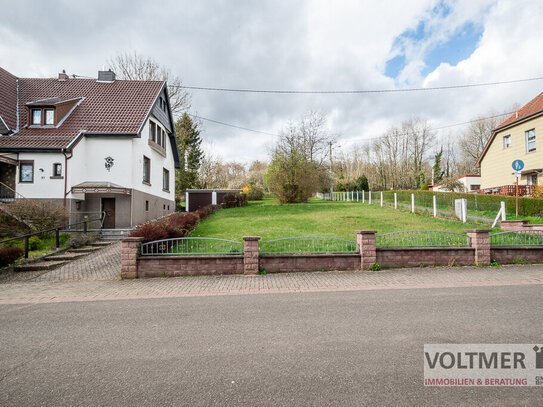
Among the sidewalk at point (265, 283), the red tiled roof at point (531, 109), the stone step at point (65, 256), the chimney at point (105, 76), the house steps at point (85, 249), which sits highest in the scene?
the chimney at point (105, 76)

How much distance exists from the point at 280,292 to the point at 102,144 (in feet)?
49.7

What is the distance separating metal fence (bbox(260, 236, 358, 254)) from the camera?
8688mm

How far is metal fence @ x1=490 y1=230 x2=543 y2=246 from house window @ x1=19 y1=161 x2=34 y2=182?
20.8m

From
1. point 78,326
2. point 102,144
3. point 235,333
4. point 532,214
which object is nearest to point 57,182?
point 102,144

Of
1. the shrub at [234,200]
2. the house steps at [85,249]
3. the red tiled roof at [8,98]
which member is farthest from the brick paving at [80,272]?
the shrub at [234,200]

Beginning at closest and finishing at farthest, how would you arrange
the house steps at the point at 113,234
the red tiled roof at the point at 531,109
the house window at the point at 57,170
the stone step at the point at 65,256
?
the stone step at the point at 65,256 < the house steps at the point at 113,234 < the house window at the point at 57,170 < the red tiled roof at the point at 531,109

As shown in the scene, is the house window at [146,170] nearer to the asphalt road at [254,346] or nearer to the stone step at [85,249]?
the stone step at [85,249]

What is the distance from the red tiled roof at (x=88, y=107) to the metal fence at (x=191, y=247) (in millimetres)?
10462

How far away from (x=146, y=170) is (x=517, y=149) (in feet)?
94.6

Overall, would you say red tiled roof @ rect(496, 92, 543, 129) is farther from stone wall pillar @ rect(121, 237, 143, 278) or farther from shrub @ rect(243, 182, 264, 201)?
stone wall pillar @ rect(121, 237, 143, 278)

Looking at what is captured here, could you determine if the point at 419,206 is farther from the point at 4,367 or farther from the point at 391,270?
the point at 4,367

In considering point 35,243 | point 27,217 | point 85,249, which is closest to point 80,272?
point 85,249

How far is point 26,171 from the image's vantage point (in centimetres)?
1571

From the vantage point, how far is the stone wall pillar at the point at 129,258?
8336 millimetres
